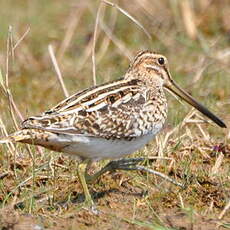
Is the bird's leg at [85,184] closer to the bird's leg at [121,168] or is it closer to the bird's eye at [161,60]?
the bird's leg at [121,168]

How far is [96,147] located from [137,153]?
890 mm

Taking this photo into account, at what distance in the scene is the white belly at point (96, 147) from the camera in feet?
15.0

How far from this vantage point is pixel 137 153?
546 centimetres

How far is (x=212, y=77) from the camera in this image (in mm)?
7535

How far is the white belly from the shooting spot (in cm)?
459

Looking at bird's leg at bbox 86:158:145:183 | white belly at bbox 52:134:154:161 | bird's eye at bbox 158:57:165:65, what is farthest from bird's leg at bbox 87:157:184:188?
bird's eye at bbox 158:57:165:65

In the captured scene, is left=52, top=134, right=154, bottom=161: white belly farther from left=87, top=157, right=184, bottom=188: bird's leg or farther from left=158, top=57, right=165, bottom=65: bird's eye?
left=158, top=57, right=165, bottom=65: bird's eye

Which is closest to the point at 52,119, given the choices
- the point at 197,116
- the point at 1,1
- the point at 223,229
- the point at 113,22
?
the point at 223,229

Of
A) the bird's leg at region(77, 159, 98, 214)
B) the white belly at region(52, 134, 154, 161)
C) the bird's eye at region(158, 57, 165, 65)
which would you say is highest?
the bird's eye at region(158, 57, 165, 65)

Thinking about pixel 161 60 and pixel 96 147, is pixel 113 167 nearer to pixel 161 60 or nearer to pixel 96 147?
pixel 96 147

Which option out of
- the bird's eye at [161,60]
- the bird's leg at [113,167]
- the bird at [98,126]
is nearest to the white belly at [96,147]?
the bird at [98,126]

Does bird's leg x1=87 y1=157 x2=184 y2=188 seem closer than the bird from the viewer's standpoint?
No

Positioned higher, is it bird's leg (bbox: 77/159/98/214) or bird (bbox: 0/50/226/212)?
bird (bbox: 0/50/226/212)

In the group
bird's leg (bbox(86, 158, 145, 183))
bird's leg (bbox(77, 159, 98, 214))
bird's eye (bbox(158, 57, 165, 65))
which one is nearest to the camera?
bird's leg (bbox(77, 159, 98, 214))
